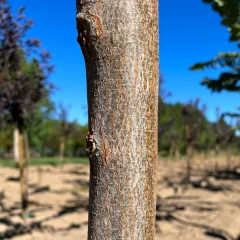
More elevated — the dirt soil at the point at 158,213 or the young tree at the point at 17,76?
the young tree at the point at 17,76

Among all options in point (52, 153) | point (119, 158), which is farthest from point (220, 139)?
point (52, 153)

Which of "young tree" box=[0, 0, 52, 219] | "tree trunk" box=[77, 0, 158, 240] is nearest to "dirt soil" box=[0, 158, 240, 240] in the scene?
"young tree" box=[0, 0, 52, 219]

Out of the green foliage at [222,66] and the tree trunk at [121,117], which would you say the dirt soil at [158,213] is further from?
the tree trunk at [121,117]

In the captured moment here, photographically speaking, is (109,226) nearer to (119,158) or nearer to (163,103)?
(119,158)

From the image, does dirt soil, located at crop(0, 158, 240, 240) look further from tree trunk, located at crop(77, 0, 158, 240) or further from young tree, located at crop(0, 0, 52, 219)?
tree trunk, located at crop(77, 0, 158, 240)

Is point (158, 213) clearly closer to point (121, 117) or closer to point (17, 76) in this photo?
point (17, 76)

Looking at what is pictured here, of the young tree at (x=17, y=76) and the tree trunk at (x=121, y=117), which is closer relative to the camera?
the tree trunk at (x=121, y=117)

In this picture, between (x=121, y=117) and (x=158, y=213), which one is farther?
(x=158, y=213)

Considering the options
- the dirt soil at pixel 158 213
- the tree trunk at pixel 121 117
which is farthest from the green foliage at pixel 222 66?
the tree trunk at pixel 121 117

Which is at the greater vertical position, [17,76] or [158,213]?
[17,76]

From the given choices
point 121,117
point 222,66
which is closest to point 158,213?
point 222,66
